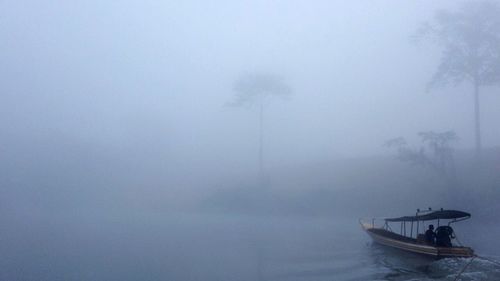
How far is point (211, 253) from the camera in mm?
36500

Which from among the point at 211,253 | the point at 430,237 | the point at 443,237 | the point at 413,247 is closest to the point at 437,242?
the point at 443,237

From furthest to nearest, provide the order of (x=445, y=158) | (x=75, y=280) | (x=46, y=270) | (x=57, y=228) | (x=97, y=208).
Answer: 1. (x=97, y=208)
2. (x=445, y=158)
3. (x=57, y=228)
4. (x=46, y=270)
5. (x=75, y=280)

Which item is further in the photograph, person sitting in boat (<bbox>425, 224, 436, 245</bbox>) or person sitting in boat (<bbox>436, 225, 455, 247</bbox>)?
person sitting in boat (<bbox>425, 224, 436, 245</bbox>)

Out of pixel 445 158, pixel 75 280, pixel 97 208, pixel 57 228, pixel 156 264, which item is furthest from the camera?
pixel 97 208

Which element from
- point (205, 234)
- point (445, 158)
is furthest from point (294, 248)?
point (445, 158)

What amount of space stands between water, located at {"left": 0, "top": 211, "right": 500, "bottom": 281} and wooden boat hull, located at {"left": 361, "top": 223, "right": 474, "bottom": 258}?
433 mm

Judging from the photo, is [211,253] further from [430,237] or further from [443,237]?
[443,237]

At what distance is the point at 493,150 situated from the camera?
57719 millimetres

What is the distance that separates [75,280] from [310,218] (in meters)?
31.6

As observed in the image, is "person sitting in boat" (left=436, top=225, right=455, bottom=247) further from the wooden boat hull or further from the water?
the water

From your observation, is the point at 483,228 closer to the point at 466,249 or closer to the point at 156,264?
the point at 466,249

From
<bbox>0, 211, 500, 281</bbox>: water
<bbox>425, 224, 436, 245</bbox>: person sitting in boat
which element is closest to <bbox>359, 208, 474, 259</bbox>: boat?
<bbox>425, 224, 436, 245</bbox>: person sitting in boat

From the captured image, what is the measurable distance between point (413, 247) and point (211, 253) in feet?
38.4

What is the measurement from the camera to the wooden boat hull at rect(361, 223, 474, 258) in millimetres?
31531
